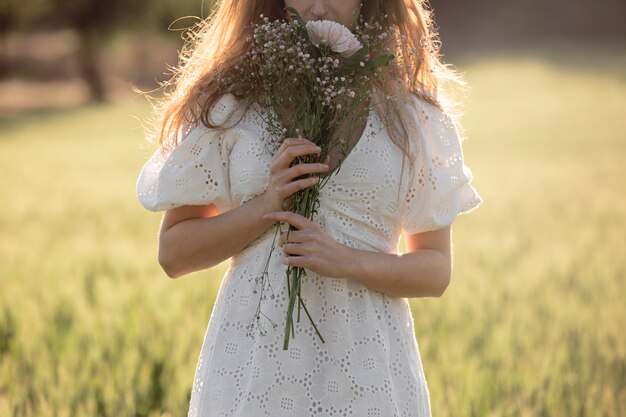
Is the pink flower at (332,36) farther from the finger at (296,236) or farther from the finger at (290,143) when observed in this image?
the finger at (296,236)

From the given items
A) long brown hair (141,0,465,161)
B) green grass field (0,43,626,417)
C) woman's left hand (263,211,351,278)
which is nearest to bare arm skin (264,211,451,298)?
woman's left hand (263,211,351,278)

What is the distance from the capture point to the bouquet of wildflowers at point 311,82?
204 centimetres

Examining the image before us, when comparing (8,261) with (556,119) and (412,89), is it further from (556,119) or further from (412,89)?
(556,119)

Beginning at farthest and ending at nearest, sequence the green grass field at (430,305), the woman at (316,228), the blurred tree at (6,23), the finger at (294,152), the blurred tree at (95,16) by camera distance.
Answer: the blurred tree at (95,16) → the blurred tree at (6,23) → the green grass field at (430,305) → the woman at (316,228) → the finger at (294,152)

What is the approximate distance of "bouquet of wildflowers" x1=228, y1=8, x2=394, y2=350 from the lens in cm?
204

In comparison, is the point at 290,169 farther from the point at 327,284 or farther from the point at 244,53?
the point at 244,53

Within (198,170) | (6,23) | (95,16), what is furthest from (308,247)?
(6,23)

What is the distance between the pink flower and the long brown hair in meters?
0.21

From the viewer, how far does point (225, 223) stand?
2186 millimetres

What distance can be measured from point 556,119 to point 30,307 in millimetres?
16696

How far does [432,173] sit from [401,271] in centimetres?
26

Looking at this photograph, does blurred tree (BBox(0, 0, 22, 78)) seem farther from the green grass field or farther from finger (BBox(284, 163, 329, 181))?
finger (BBox(284, 163, 329, 181))

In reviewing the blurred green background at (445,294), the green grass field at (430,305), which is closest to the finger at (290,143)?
the blurred green background at (445,294)

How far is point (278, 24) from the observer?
2098 millimetres
